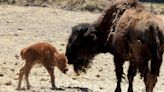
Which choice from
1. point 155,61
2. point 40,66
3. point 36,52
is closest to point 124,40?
point 155,61

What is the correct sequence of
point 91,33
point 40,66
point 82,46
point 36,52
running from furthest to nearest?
1. point 40,66
2. point 82,46
3. point 91,33
4. point 36,52

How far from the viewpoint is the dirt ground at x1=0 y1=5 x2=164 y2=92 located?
13.1 metres

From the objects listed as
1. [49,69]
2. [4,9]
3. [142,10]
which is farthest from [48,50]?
[4,9]

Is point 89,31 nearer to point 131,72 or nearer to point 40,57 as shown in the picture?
point 40,57

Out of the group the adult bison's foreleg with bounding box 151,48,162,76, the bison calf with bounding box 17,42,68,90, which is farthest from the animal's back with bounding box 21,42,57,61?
the adult bison's foreleg with bounding box 151,48,162,76

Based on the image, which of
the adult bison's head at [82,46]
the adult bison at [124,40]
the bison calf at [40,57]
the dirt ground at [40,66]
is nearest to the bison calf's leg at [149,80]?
the adult bison at [124,40]

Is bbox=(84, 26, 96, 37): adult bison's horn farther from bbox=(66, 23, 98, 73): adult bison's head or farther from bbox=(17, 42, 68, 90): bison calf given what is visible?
bbox=(17, 42, 68, 90): bison calf

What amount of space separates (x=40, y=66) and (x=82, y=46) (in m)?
1.68

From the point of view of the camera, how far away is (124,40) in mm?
10727

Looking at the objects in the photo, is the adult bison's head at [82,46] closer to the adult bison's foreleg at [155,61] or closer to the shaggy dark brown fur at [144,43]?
the shaggy dark brown fur at [144,43]

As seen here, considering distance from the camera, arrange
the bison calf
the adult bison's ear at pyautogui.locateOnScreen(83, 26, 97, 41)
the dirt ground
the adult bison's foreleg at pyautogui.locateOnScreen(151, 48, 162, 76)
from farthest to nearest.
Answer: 1. the dirt ground
2. the adult bison's ear at pyautogui.locateOnScreen(83, 26, 97, 41)
3. the bison calf
4. the adult bison's foreleg at pyautogui.locateOnScreen(151, 48, 162, 76)

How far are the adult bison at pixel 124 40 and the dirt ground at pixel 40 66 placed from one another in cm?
79

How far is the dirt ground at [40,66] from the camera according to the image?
13062mm

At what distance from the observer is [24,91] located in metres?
11.7
